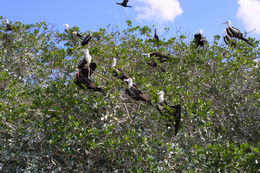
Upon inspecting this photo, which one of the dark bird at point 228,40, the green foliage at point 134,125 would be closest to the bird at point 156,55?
the green foliage at point 134,125

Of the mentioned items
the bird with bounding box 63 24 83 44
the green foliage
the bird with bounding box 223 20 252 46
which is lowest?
the green foliage

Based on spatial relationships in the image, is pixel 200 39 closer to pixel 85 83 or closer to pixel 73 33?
pixel 73 33

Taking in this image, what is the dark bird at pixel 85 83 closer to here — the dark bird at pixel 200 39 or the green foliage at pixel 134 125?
the green foliage at pixel 134 125

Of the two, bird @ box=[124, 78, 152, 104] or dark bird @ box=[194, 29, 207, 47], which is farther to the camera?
dark bird @ box=[194, 29, 207, 47]

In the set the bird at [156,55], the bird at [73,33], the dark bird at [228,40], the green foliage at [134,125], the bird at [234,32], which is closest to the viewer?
the green foliage at [134,125]

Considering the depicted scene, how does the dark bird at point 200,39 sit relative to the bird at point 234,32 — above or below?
below

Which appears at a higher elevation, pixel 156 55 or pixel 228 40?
pixel 228 40

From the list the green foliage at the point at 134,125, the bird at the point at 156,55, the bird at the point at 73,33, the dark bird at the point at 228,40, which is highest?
the bird at the point at 73,33

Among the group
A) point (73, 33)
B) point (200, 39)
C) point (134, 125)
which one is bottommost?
point (134, 125)

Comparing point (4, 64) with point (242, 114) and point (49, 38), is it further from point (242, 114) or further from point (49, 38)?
point (242, 114)

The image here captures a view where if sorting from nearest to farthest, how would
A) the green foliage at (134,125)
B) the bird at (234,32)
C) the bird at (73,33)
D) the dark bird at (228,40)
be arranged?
the green foliage at (134,125)
the dark bird at (228,40)
the bird at (234,32)
the bird at (73,33)

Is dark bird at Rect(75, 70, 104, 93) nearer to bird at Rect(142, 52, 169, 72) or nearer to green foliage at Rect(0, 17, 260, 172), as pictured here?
green foliage at Rect(0, 17, 260, 172)

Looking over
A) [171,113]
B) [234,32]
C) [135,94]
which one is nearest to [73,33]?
[234,32]

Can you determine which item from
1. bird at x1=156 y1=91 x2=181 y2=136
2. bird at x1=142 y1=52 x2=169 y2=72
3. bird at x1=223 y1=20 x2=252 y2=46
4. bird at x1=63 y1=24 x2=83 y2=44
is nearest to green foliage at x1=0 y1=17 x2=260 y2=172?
bird at x1=156 y1=91 x2=181 y2=136
